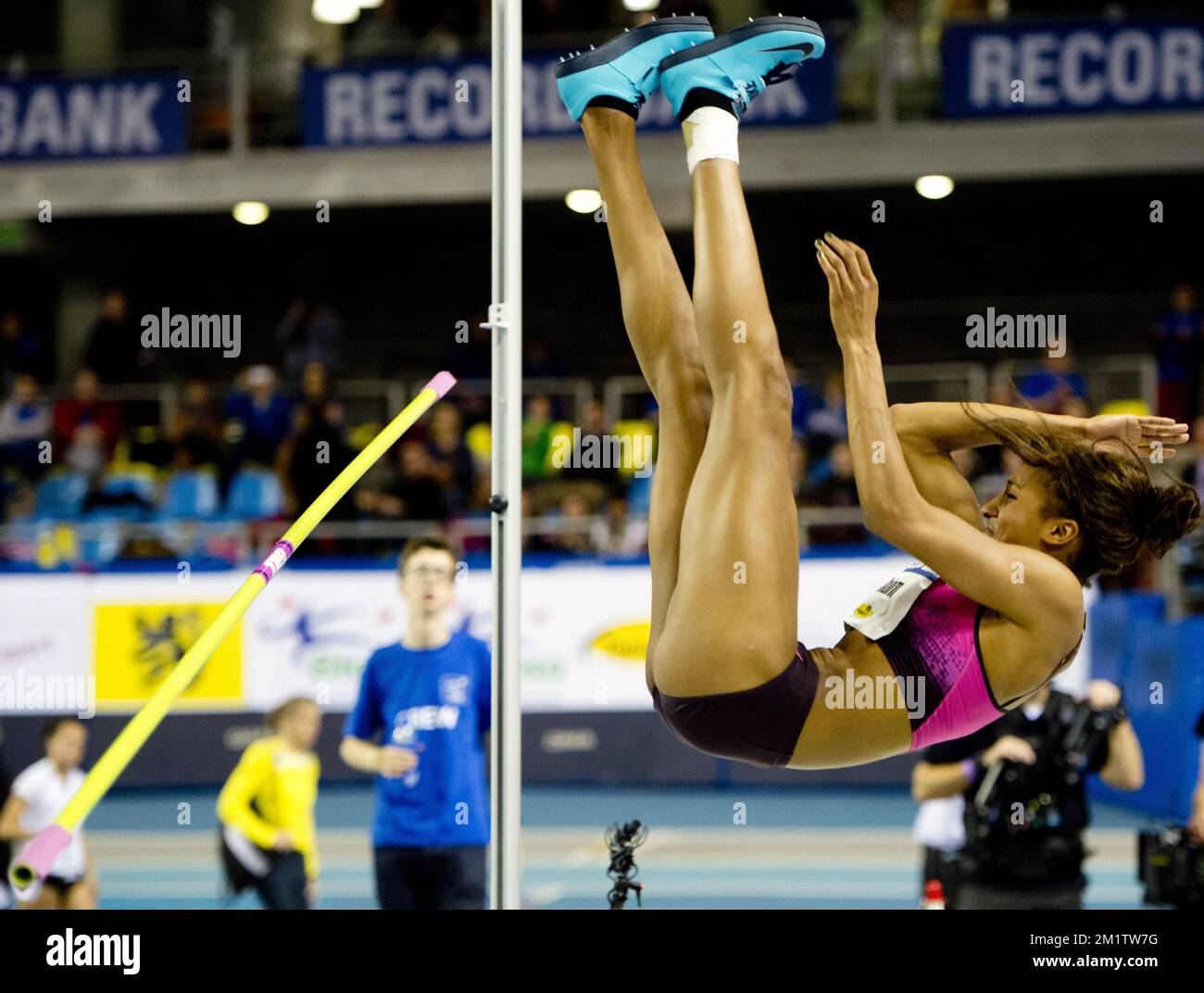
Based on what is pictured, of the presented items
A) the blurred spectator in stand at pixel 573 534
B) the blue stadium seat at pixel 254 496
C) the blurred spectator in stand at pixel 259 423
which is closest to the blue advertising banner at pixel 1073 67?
the blurred spectator in stand at pixel 573 534

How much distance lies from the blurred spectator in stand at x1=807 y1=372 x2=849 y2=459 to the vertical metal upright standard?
252 inches

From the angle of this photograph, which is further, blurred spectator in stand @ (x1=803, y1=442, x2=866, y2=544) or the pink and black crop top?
blurred spectator in stand @ (x1=803, y1=442, x2=866, y2=544)

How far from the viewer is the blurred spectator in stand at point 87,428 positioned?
10.1 meters

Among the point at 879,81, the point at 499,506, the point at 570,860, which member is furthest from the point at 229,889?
the point at 879,81

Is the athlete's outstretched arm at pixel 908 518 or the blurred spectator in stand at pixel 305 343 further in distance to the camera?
the blurred spectator in stand at pixel 305 343

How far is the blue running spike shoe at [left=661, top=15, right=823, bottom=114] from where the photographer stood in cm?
297

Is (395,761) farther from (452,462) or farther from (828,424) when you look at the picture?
(828,424)

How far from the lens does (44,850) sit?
234 centimetres

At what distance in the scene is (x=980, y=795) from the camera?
434 cm

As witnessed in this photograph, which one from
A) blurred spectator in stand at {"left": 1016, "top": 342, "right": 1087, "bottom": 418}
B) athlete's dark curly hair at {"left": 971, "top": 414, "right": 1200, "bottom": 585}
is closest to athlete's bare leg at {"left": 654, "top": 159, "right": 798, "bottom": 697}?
athlete's dark curly hair at {"left": 971, "top": 414, "right": 1200, "bottom": 585}

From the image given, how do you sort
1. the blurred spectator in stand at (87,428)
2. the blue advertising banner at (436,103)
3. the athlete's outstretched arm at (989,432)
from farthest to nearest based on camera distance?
the blue advertising banner at (436,103) < the blurred spectator in stand at (87,428) < the athlete's outstretched arm at (989,432)

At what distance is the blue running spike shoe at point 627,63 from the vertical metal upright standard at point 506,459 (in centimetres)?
11

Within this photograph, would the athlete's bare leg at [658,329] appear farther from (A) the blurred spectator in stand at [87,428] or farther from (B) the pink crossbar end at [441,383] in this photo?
(A) the blurred spectator in stand at [87,428]

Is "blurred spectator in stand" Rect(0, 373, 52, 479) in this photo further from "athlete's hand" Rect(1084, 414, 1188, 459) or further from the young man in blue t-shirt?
"athlete's hand" Rect(1084, 414, 1188, 459)
